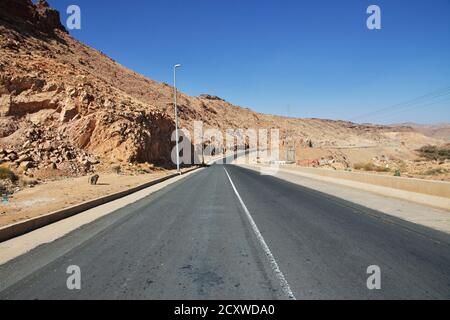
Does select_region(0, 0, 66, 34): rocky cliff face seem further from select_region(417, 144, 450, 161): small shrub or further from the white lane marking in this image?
select_region(417, 144, 450, 161): small shrub

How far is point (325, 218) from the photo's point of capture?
972 cm

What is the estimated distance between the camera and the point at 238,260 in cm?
577

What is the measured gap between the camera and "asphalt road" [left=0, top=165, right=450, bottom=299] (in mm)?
4453

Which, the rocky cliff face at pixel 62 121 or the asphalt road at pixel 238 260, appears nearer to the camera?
the asphalt road at pixel 238 260

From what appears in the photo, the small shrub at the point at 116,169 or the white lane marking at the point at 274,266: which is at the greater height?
the small shrub at the point at 116,169

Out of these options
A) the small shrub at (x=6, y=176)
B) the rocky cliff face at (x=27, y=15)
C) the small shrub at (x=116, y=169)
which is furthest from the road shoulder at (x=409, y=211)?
the rocky cliff face at (x=27, y=15)

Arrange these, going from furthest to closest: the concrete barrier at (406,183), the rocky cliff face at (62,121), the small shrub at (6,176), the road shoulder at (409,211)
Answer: the rocky cliff face at (62,121) < the small shrub at (6,176) < the concrete barrier at (406,183) < the road shoulder at (409,211)

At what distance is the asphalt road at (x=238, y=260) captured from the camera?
4.45 meters

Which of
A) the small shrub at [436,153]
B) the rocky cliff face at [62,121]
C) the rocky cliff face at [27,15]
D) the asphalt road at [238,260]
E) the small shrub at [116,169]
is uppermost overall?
the rocky cliff face at [27,15]

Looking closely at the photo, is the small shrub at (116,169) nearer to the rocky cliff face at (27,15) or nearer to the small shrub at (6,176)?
the small shrub at (6,176)
